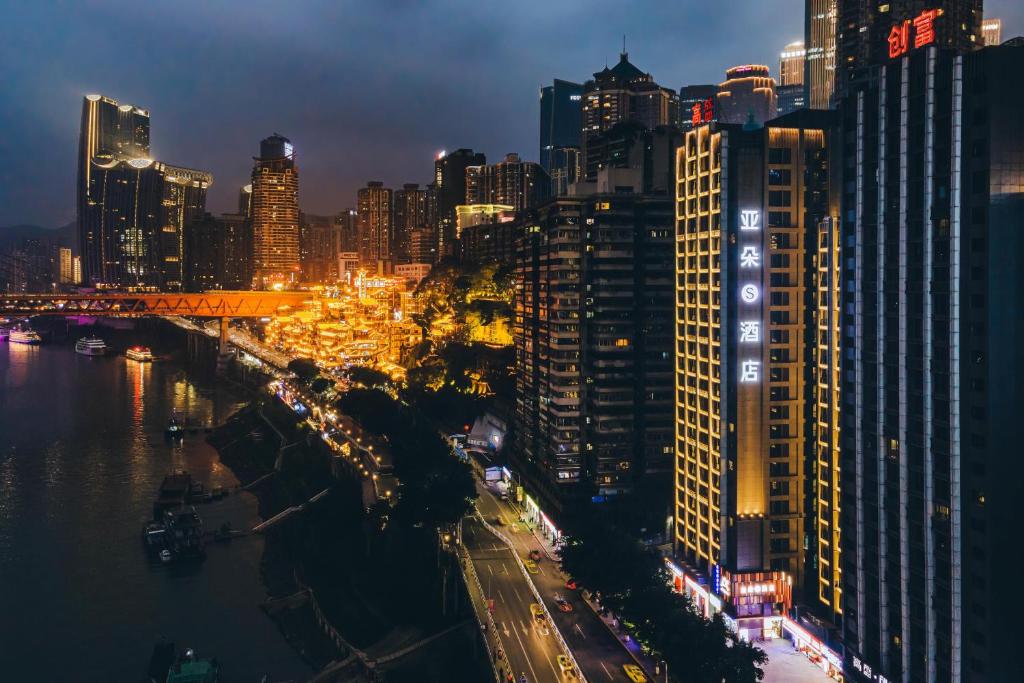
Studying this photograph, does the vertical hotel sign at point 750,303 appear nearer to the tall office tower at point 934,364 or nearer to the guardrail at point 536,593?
the tall office tower at point 934,364

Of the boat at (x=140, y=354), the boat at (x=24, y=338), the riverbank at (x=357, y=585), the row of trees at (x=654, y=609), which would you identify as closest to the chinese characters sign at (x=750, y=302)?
the row of trees at (x=654, y=609)

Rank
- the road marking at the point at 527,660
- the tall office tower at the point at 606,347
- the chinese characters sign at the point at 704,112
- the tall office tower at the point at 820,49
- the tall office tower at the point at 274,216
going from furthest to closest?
the tall office tower at the point at 274,216, the tall office tower at the point at 820,49, the tall office tower at the point at 606,347, the chinese characters sign at the point at 704,112, the road marking at the point at 527,660

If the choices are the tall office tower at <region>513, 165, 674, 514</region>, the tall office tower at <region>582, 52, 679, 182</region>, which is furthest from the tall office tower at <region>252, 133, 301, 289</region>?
the tall office tower at <region>513, 165, 674, 514</region>

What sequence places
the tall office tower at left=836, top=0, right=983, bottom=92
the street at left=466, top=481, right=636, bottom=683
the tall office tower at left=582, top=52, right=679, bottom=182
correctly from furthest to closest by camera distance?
1. the tall office tower at left=582, top=52, right=679, bottom=182
2. the tall office tower at left=836, top=0, right=983, bottom=92
3. the street at left=466, top=481, right=636, bottom=683

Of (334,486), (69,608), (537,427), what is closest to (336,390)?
(334,486)

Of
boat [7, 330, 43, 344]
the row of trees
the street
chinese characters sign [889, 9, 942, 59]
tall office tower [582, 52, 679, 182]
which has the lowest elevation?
the street

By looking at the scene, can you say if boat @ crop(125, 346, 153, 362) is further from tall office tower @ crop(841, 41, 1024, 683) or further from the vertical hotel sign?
tall office tower @ crop(841, 41, 1024, 683)
